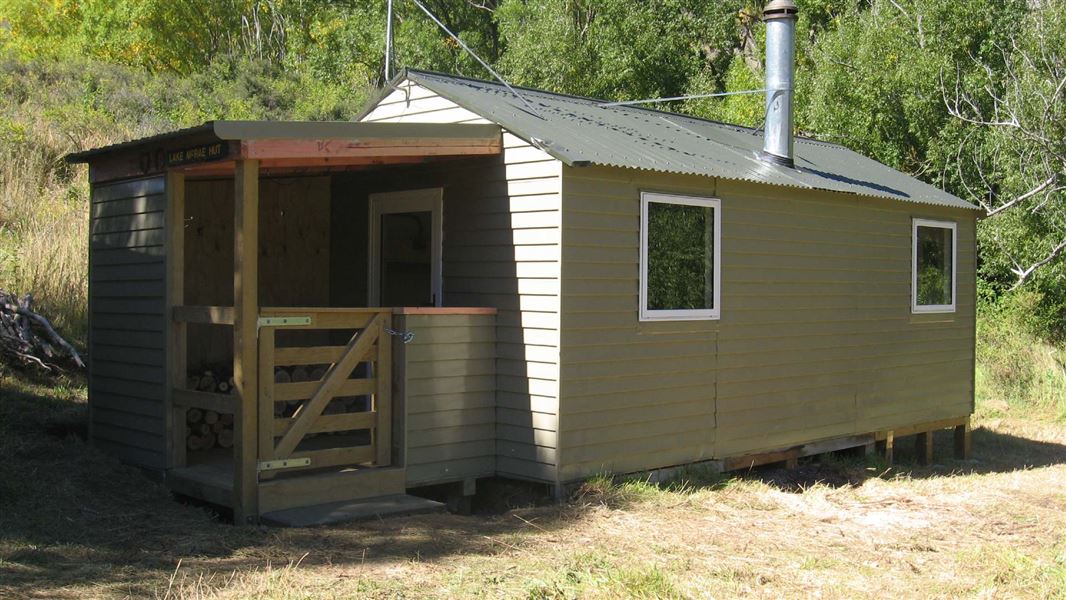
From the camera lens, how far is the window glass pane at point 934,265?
10852mm

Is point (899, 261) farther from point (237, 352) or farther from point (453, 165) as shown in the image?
point (237, 352)

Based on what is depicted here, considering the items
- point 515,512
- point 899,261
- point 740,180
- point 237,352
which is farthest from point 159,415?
point 899,261

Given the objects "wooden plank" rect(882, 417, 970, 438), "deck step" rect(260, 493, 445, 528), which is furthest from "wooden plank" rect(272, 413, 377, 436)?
"wooden plank" rect(882, 417, 970, 438)

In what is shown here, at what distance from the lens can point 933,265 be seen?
11.0 meters

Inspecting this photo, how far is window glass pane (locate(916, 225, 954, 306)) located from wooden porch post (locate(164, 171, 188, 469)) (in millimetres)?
7252

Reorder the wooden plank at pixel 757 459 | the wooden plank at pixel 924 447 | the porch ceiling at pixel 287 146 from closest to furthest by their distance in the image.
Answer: the porch ceiling at pixel 287 146 → the wooden plank at pixel 757 459 → the wooden plank at pixel 924 447

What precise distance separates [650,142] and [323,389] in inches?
137

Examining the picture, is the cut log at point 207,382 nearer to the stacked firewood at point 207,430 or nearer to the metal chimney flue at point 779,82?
the stacked firewood at point 207,430

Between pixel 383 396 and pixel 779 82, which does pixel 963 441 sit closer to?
pixel 779 82

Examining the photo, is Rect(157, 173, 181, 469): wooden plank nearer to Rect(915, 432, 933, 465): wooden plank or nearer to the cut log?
the cut log

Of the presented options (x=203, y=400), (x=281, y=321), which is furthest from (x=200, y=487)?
(x=281, y=321)

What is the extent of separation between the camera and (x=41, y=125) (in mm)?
17172

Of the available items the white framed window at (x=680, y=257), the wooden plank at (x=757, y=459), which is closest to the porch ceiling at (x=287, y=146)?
the white framed window at (x=680, y=257)

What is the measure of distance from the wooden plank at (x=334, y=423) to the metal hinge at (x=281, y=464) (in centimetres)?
17
